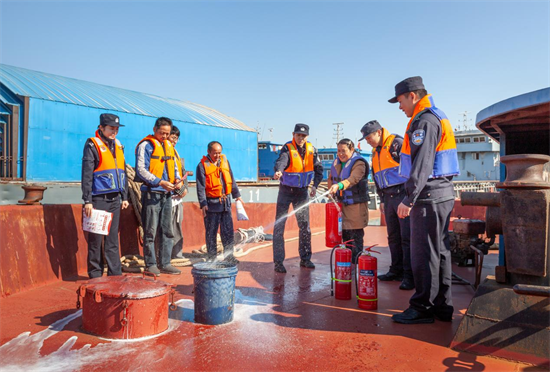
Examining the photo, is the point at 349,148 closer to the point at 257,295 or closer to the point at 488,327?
the point at 257,295

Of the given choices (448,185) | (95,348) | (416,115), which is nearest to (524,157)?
(448,185)

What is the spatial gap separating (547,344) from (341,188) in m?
3.16

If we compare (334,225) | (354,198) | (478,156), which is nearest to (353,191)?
(354,198)

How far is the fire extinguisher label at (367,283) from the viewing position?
4.11 meters

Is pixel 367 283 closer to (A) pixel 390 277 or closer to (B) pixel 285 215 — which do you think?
(A) pixel 390 277

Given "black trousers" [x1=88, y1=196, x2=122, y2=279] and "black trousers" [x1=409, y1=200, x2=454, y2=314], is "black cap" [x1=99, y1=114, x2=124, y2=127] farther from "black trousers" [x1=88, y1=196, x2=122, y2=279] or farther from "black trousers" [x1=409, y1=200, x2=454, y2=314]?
"black trousers" [x1=409, y1=200, x2=454, y2=314]

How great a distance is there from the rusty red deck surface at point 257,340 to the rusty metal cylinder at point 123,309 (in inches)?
4.0

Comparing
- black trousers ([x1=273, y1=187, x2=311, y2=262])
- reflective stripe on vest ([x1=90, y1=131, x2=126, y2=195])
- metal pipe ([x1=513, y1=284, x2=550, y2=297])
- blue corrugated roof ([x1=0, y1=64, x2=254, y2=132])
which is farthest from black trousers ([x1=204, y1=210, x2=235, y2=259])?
blue corrugated roof ([x1=0, y1=64, x2=254, y2=132])

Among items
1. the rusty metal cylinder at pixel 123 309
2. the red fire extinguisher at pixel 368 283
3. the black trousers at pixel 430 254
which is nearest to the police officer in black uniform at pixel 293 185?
the red fire extinguisher at pixel 368 283

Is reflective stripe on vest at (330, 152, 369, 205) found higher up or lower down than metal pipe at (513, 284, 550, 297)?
higher up

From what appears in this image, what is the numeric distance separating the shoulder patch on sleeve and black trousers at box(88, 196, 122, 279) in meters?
3.75

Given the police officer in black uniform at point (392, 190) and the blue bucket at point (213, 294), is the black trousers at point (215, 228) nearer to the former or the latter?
the police officer in black uniform at point (392, 190)

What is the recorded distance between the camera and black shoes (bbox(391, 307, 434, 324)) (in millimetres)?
3639

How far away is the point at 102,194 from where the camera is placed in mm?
5059
